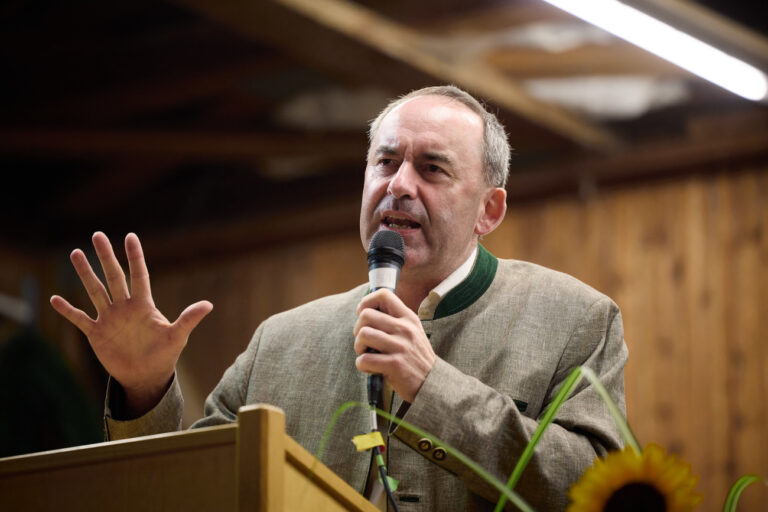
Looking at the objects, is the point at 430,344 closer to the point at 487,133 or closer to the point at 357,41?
the point at 487,133

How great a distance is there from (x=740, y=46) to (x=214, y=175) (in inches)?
138

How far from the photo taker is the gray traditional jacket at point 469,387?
144 cm

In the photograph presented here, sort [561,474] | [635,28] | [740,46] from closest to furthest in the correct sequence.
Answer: [561,474] < [635,28] < [740,46]

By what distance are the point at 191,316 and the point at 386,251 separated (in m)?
0.36

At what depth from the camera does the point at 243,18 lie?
131 inches

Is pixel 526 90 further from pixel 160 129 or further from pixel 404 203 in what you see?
pixel 404 203

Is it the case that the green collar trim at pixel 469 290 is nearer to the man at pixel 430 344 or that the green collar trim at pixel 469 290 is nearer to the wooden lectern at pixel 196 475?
A: the man at pixel 430 344

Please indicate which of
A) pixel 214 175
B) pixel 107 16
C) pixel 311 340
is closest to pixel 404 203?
pixel 311 340

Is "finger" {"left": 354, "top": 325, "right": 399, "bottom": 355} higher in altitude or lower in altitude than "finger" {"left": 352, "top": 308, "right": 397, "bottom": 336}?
lower

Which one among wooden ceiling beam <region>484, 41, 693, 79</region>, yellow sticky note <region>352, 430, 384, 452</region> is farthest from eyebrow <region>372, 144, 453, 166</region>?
wooden ceiling beam <region>484, 41, 693, 79</region>

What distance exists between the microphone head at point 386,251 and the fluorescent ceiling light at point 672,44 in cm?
113

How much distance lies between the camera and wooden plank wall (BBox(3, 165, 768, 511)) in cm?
378

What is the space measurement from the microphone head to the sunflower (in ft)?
2.23

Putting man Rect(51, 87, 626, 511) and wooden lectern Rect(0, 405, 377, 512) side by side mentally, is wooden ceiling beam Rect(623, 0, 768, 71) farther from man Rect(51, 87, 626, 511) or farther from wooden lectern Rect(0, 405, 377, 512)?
wooden lectern Rect(0, 405, 377, 512)
